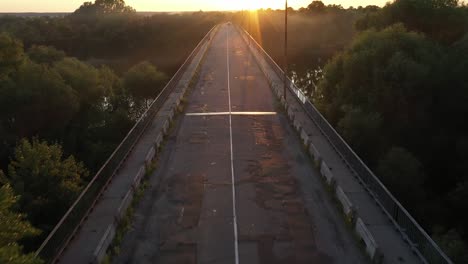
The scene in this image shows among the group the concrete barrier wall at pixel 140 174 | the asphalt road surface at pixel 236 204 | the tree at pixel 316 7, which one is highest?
the tree at pixel 316 7

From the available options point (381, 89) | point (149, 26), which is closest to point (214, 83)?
point (381, 89)

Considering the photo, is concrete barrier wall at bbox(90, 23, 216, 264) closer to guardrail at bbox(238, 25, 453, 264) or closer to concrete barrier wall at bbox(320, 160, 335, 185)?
concrete barrier wall at bbox(320, 160, 335, 185)

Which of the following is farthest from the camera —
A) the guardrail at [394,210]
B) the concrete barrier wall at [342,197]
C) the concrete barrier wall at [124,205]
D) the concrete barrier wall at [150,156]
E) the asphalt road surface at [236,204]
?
the concrete barrier wall at [150,156]

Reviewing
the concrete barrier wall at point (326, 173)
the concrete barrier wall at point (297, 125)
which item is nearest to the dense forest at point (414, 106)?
the concrete barrier wall at point (297, 125)

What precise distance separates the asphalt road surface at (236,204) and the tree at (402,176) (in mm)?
5194

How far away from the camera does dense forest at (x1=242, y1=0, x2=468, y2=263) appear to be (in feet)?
89.4

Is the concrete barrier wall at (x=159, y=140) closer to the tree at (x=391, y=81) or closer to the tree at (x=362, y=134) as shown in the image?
the tree at (x=362, y=134)

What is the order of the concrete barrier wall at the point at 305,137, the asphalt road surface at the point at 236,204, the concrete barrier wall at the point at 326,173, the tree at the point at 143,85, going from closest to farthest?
1. the asphalt road surface at the point at 236,204
2. the concrete barrier wall at the point at 326,173
3. the concrete barrier wall at the point at 305,137
4. the tree at the point at 143,85

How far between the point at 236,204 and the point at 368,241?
571 cm

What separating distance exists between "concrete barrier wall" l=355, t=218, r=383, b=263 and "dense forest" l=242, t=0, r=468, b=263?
5.04 meters

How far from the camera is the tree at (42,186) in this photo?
66.9 feet

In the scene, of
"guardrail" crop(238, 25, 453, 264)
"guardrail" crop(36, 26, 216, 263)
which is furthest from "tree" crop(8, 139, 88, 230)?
"guardrail" crop(238, 25, 453, 264)

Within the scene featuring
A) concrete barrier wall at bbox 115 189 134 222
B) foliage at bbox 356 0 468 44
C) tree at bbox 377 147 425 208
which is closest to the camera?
concrete barrier wall at bbox 115 189 134 222

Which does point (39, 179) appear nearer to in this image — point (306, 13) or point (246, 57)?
point (246, 57)
